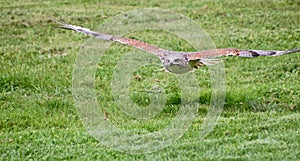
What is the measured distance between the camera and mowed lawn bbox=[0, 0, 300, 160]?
6449 millimetres

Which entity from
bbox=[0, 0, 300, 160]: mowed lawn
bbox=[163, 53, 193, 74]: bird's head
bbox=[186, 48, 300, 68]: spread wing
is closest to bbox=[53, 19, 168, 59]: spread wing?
bbox=[163, 53, 193, 74]: bird's head

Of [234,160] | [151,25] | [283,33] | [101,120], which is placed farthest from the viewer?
[151,25]

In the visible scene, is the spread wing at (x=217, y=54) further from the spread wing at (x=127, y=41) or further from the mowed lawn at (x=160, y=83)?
the mowed lawn at (x=160, y=83)

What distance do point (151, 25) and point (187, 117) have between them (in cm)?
513

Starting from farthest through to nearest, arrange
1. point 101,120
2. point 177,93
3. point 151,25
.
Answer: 1. point 151,25
2. point 177,93
3. point 101,120

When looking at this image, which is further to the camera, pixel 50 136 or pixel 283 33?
pixel 283 33

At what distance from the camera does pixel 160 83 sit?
8.94m

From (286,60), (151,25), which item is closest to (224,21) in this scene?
(151,25)

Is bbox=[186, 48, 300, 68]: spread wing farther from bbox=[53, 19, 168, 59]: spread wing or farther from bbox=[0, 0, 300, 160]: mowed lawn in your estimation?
bbox=[0, 0, 300, 160]: mowed lawn

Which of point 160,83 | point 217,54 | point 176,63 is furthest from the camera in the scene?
point 160,83

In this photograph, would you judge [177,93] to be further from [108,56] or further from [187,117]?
[108,56]

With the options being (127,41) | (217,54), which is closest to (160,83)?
(127,41)

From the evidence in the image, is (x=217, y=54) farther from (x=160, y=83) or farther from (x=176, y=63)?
(x=160, y=83)

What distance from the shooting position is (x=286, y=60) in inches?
384
